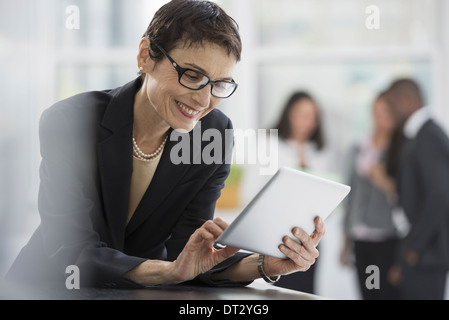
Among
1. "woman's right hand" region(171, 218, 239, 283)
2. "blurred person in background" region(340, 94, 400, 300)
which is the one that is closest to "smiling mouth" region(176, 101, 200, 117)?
"woman's right hand" region(171, 218, 239, 283)

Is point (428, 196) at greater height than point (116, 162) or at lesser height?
lesser

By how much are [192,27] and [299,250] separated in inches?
18.2

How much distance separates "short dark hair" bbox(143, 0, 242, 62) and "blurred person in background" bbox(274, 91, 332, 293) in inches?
68.5

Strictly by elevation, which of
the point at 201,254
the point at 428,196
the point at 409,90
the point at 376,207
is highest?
the point at 409,90

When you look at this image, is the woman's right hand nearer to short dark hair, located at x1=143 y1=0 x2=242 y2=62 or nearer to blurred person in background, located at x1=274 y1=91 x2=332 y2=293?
short dark hair, located at x1=143 y1=0 x2=242 y2=62

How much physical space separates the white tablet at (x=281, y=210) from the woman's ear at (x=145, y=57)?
1.34 feet

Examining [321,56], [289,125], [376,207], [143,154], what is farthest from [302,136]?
[143,154]

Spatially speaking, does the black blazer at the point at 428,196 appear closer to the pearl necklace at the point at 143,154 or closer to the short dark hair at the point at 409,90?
the short dark hair at the point at 409,90

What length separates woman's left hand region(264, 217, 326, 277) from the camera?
1.01 meters

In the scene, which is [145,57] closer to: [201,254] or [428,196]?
[201,254]

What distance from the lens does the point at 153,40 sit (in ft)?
3.69

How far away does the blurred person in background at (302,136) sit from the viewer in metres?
2.85

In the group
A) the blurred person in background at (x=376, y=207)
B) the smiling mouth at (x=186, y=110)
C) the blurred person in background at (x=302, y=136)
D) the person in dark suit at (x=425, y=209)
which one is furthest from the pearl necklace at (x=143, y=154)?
the blurred person in background at (x=376, y=207)

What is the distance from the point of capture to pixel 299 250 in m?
1.02
